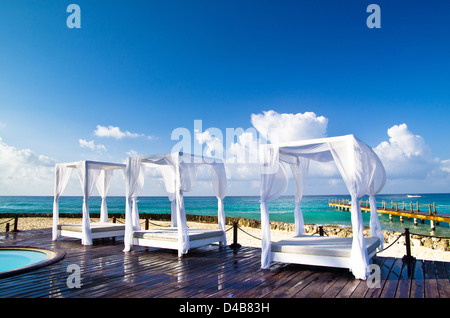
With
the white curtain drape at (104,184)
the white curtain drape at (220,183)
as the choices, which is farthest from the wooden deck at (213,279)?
the white curtain drape at (104,184)

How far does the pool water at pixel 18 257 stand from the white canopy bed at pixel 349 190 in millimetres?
5030

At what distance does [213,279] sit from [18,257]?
5.30 m

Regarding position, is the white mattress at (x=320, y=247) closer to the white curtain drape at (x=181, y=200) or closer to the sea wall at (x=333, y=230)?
the white curtain drape at (x=181, y=200)

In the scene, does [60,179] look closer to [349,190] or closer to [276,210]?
[349,190]

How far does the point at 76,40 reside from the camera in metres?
7.96

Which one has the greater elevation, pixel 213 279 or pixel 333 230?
pixel 213 279

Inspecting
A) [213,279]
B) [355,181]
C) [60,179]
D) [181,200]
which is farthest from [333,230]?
[60,179]

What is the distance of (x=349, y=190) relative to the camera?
4430 mm

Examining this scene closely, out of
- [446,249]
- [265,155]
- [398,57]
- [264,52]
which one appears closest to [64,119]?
[264,52]

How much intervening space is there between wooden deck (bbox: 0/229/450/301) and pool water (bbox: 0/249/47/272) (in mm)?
1133

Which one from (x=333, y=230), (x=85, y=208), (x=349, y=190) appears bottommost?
(x=333, y=230)

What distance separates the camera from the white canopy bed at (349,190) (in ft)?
14.2

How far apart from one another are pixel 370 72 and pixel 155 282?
928 centimetres
